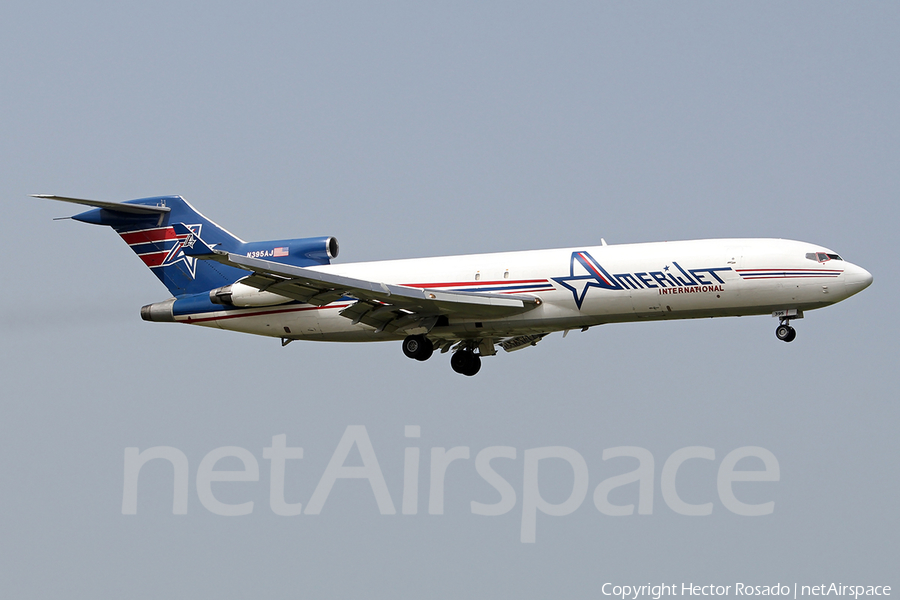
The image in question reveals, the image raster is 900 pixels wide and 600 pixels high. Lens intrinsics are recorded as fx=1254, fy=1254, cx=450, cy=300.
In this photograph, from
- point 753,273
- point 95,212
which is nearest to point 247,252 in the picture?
point 95,212

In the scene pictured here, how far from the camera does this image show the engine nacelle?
35.8 metres

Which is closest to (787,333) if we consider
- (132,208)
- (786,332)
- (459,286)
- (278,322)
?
(786,332)

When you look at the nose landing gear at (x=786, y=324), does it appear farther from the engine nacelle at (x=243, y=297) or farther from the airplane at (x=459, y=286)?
the engine nacelle at (x=243, y=297)

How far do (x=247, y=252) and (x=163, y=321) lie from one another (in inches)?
134

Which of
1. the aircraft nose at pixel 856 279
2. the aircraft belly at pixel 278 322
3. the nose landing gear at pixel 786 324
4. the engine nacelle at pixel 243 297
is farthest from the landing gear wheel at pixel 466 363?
the aircraft nose at pixel 856 279

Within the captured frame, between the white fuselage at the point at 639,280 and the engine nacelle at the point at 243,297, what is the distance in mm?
1752

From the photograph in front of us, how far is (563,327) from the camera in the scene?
3444 cm

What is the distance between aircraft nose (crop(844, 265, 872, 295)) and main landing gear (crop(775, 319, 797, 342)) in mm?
1767

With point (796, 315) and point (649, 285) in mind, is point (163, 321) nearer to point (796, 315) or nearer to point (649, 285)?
point (649, 285)

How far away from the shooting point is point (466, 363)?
38594 mm

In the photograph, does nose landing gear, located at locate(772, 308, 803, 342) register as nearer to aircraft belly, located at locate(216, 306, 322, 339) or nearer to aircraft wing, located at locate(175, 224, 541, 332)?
aircraft wing, located at locate(175, 224, 541, 332)

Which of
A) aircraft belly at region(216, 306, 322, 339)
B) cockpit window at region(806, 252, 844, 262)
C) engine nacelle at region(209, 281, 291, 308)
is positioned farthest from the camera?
aircraft belly at region(216, 306, 322, 339)

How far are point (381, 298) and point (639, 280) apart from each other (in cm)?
689

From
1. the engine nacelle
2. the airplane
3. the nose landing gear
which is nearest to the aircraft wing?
the airplane
